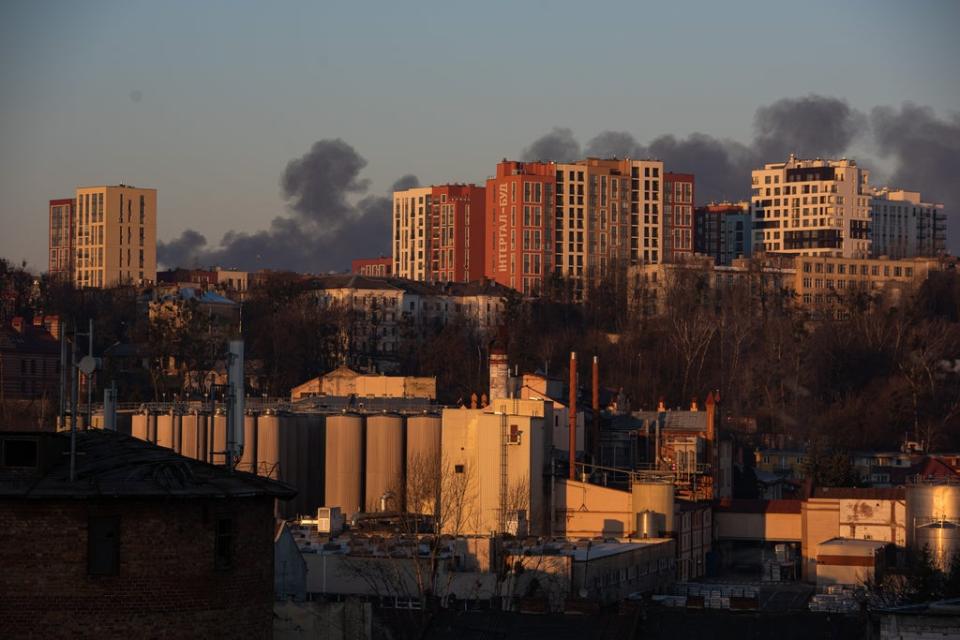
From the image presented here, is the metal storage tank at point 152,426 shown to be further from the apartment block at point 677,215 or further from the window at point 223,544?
the apartment block at point 677,215

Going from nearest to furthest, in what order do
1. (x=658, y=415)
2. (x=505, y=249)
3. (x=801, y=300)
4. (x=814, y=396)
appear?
(x=658, y=415), (x=814, y=396), (x=801, y=300), (x=505, y=249)

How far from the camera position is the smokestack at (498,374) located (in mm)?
76000

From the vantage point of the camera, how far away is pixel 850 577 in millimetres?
64125

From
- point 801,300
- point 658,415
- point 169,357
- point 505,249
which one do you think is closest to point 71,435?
point 658,415

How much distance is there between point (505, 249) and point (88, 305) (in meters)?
45.2

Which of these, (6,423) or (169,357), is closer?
(6,423)

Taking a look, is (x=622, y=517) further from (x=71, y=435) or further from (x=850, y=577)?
(x=71, y=435)

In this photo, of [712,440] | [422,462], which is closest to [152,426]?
[422,462]

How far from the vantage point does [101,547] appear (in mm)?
25406

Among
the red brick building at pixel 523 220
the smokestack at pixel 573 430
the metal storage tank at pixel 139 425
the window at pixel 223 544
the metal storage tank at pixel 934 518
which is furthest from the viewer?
the red brick building at pixel 523 220

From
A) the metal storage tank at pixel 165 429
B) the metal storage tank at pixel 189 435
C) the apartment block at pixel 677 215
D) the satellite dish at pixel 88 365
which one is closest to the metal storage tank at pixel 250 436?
the metal storage tank at pixel 189 435

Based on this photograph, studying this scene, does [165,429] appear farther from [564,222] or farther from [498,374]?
[564,222]

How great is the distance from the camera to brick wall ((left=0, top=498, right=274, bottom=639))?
82.8ft

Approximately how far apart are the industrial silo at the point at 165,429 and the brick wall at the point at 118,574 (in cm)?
5388
